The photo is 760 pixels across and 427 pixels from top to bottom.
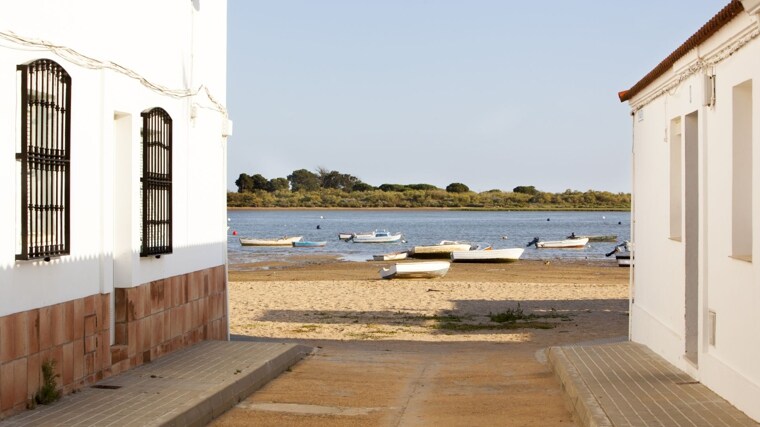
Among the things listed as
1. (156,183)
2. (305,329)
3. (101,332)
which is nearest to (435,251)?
(305,329)

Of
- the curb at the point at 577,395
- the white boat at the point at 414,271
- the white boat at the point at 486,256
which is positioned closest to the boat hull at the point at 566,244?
the white boat at the point at 486,256

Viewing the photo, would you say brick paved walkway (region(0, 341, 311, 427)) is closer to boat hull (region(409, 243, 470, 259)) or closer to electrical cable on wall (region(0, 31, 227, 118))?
electrical cable on wall (region(0, 31, 227, 118))

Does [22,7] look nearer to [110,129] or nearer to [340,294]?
→ [110,129]

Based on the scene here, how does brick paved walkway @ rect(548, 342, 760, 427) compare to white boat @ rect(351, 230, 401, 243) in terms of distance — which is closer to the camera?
brick paved walkway @ rect(548, 342, 760, 427)

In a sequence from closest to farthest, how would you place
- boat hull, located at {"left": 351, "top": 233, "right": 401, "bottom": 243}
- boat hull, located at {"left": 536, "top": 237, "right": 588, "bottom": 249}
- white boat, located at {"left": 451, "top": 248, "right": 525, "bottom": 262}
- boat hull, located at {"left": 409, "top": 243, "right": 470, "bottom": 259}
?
white boat, located at {"left": 451, "top": 248, "right": 525, "bottom": 262}, boat hull, located at {"left": 409, "top": 243, "right": 470, "bottom": 259}, boat hull, located at {"left": 536, "top": 237, "right": 588, "bottom": 249}, boat hull, located at {"left": 351, "top": 233, "right": 401, "bottom": 243}

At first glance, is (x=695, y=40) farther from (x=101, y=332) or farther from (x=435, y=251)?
(x=435, y=251)

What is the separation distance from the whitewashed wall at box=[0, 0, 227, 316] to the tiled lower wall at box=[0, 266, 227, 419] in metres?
0.15

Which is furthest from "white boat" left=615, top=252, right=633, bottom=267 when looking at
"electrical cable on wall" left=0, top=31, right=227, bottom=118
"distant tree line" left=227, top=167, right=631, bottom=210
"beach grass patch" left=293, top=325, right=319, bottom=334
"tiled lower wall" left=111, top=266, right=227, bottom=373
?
"distant tree line" left=227, top=167, right=631, bottom=210

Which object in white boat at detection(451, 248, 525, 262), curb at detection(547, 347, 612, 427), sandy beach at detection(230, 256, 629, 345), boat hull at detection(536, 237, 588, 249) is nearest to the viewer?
curb at detection(547, 347, 612, 427)

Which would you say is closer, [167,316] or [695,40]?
[695,40]

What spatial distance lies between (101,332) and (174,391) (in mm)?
1092

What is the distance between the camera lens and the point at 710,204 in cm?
993

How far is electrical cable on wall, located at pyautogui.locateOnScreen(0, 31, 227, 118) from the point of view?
8383mm

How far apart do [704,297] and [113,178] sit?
6615 millimetres
